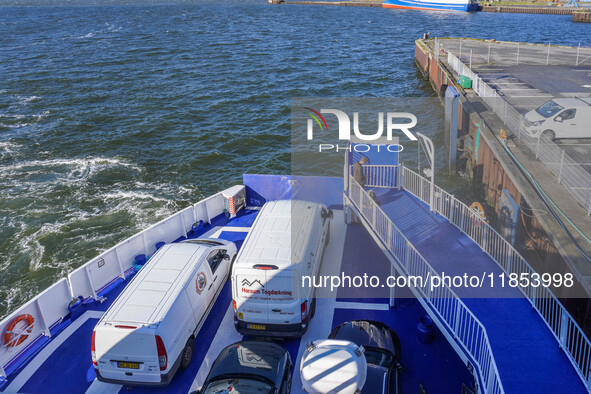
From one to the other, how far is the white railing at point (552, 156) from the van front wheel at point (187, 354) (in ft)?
34.5

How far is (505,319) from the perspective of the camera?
9008 mm

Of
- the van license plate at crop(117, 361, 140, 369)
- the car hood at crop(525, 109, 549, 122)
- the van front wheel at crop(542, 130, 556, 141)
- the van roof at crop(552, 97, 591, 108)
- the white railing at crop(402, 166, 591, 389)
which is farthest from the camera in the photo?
the car hood at crop(525, 109, 549, 122)

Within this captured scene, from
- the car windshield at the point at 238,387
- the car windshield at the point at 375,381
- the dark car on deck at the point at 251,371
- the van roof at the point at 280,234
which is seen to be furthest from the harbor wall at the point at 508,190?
the car windshield at the point at 238,387

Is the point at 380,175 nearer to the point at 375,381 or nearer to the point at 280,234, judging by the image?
the point at 280,234

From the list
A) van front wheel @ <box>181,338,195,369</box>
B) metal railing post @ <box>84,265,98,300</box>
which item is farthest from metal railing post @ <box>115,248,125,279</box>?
van front wheel @ <box>181,338,195,369</box>

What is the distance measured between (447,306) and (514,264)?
7.71ft

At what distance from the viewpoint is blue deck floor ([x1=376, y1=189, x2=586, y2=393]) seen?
7848 millimetres

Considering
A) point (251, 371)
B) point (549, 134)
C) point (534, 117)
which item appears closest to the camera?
point (251, 371)

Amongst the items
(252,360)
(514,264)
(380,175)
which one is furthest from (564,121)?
(252,360)

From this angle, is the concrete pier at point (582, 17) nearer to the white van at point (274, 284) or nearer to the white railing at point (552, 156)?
the white railing at point (552, 156)

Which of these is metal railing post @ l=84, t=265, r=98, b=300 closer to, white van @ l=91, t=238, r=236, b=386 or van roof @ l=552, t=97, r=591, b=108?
white van @ l=91, t=238, r=236, b=386

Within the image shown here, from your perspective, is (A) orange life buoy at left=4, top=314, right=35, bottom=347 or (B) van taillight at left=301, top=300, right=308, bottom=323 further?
(B) van taillight at left=301, top=300, right=308, bottom=323

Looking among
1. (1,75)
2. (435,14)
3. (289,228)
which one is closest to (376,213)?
(289,228)

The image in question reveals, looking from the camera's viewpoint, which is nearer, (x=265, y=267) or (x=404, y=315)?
(x=265, y=267)
